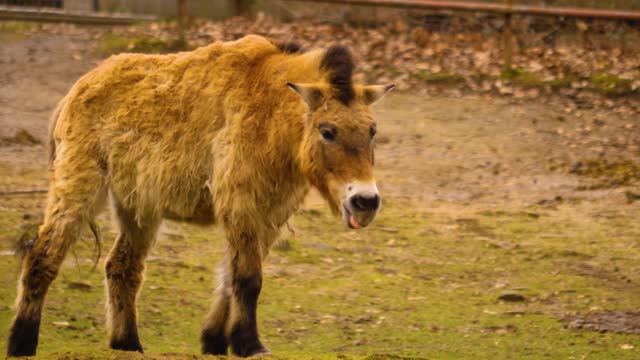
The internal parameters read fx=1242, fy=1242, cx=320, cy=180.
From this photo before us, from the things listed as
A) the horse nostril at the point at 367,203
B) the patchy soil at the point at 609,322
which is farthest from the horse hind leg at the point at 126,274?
the patchy soil at the point at 609,322

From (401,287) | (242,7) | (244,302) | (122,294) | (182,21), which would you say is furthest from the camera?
(242,7)

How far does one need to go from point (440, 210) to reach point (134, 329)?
5021 millimetres

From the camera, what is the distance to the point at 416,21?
20.0 metres

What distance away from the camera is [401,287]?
10.3m

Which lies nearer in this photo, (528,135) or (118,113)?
(118,113)

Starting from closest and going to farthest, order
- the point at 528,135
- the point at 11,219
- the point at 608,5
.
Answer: the point at 11,219, the point at 528,135, the point at 608,5

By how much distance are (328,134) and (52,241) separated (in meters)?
1.95

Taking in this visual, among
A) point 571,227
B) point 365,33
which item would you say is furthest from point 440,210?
point 365,33

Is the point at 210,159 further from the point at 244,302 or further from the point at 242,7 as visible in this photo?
the point at 242,7

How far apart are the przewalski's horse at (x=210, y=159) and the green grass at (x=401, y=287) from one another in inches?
17.9

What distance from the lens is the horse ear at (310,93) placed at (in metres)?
7.45

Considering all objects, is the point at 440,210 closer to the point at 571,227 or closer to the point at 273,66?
the point at 571,227

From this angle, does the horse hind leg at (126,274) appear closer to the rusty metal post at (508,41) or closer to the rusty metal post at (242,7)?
the rusty metal post at (508,41)

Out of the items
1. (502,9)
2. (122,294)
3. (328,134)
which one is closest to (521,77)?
(502,9)
